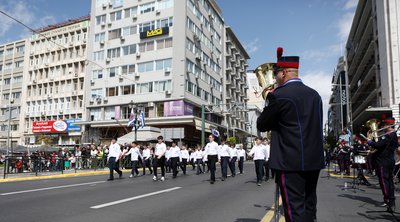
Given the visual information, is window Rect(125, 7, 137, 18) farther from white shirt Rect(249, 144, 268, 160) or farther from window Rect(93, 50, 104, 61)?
white shirt Rect(249, 144, 268, 160)

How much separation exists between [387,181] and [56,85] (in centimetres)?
5814

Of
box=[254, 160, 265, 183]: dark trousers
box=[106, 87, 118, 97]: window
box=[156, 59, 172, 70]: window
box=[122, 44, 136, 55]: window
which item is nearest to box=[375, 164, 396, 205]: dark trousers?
box=[254, 160, 265, 183]: dark trousers

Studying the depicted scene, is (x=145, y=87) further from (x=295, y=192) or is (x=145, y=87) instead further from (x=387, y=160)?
(x=295, y=192)

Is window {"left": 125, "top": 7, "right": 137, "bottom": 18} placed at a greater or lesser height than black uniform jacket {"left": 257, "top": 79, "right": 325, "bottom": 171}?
greater

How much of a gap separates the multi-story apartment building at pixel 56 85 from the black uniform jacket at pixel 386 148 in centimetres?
5066

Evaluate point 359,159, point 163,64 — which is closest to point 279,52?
point 359,159

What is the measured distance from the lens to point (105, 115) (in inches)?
1891

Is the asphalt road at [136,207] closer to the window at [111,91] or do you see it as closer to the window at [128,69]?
the window at [128,69]

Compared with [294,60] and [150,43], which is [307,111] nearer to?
[294,60]

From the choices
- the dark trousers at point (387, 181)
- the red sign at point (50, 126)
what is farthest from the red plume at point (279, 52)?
the red sign at point (50, 126)

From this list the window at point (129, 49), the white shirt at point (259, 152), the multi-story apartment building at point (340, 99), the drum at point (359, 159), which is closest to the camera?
the drum at point (359, 159)

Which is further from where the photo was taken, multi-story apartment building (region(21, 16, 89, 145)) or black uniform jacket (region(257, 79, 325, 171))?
multi-story apartment building (region(21, 16, 89, 145))

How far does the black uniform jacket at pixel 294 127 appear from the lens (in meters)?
3.24

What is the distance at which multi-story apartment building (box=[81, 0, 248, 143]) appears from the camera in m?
43.7
